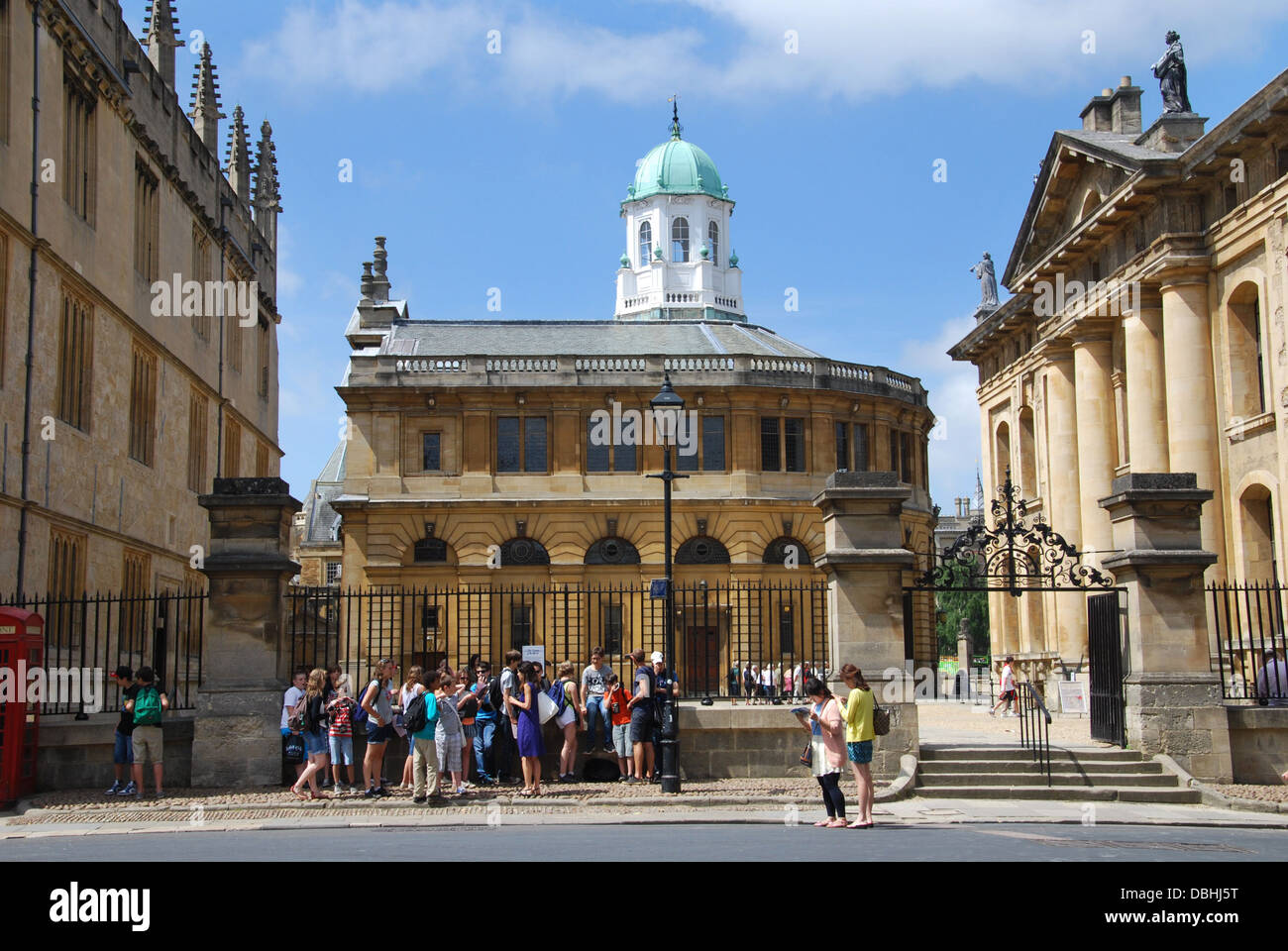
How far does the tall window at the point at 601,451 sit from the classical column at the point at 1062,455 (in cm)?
1636

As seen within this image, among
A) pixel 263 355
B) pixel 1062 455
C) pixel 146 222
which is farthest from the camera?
pixel 263 355

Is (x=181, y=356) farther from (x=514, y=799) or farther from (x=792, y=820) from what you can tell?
(x=792, y=820)

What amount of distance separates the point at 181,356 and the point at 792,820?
84.9ft

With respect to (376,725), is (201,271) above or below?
above

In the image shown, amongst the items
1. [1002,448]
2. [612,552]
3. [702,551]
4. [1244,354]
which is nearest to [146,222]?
[612,552]

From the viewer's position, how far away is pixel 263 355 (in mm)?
46500

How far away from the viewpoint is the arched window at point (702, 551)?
4781cm

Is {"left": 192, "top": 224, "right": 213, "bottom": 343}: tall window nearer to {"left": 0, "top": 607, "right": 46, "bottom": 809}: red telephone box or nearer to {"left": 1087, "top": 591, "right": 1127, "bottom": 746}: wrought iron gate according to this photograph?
{"left": 0, "top": 607, "right": 46, "bottom": 809}: red telephone box

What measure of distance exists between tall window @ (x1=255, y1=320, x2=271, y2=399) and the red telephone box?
30.3 meters

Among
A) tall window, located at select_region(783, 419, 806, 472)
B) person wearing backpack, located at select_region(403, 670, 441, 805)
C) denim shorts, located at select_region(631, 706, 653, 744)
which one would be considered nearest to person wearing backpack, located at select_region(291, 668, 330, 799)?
person wearing backpack, located at select_region(403, 670, 441, 805)

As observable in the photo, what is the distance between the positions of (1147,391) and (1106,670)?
12.4m

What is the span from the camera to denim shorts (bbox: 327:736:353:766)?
17047 millimetres

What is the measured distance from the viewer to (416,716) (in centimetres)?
1602

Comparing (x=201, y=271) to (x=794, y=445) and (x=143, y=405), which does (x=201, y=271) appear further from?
(x=794, y=445)
